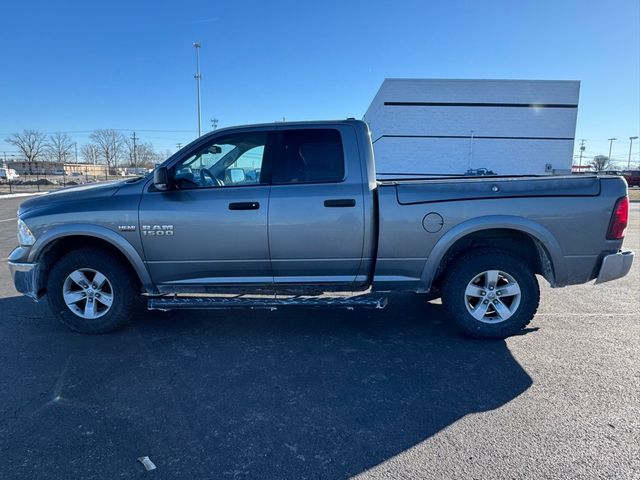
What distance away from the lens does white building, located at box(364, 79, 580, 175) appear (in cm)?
3091

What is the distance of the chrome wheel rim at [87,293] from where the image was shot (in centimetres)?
403

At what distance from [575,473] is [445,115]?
32562 mm

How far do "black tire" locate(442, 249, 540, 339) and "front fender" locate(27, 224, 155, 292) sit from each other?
10.1 ft

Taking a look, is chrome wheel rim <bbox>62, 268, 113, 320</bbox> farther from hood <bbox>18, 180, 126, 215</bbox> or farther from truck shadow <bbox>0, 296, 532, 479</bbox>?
hood <bbox>18, 180, 126, 215</bbox>

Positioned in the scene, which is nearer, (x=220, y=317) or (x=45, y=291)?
(x=45, y=291)

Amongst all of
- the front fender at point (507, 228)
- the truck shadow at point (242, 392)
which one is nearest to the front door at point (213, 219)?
the truck shadow at point (242, 392)

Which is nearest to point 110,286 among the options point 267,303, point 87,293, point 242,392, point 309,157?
point 87,293

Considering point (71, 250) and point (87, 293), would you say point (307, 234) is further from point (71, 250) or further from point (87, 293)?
point (71, 250)

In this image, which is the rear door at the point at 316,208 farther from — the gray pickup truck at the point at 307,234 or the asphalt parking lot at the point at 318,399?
the asphalt parking lot at the point at 318,399

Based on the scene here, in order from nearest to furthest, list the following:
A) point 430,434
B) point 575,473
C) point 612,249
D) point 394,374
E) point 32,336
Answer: point 575,473
point 430,434
point 394,374
point 612,249
point 32,336

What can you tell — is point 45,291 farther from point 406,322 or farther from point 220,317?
point 406,322

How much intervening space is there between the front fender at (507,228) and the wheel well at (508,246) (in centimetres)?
6

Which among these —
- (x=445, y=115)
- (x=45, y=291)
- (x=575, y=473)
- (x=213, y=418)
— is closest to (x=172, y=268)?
(x=45, y=291)

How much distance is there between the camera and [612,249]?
3.76 m
